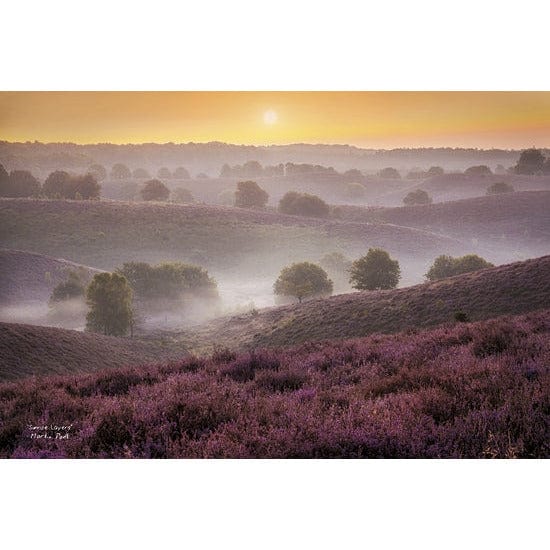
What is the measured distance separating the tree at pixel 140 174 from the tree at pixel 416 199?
15.0 meters

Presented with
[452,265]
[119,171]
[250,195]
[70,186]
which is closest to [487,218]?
[452,265]

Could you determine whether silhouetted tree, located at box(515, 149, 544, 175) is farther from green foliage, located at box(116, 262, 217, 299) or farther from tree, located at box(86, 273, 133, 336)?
tree, located at box(86, 273, 133, 336)

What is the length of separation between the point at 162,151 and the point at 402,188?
14995 millimetres

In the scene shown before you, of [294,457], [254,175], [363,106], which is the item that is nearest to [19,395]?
[294,457]

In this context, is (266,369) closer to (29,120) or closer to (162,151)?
(29,120)

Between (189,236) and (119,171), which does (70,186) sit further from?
(189,236)

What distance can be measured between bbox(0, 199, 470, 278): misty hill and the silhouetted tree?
9.66m

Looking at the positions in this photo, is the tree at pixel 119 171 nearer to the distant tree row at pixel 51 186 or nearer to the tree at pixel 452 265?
the distant tree row at pixel 51 186

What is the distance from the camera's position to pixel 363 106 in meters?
8.83

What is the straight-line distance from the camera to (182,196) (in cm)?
2430

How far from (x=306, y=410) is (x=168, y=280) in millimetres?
15136

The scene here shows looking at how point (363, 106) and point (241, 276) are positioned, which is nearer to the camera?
point (363, 106)

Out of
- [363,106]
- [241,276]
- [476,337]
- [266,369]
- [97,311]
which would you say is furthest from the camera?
[241,276]

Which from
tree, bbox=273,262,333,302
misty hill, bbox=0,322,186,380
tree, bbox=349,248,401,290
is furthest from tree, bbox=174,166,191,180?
tree, bbox=349,248,401,290
